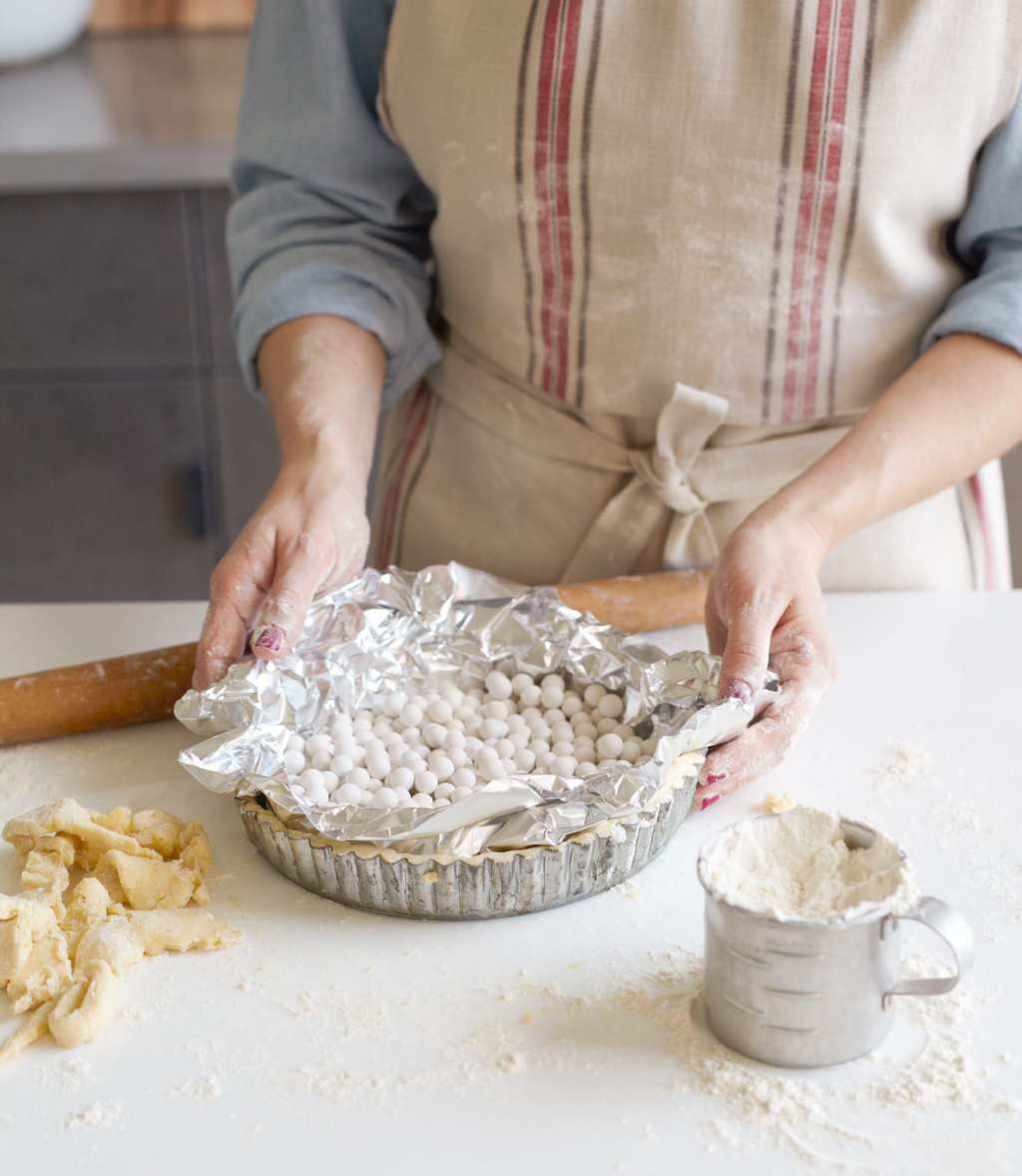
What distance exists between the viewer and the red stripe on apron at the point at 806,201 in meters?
0.98

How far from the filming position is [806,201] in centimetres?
103

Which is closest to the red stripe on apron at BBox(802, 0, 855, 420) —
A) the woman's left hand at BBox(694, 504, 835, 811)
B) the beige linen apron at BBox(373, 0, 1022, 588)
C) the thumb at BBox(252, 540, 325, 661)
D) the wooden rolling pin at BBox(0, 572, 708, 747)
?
the beige linen apron at BBox(373, 0, 1022, 588)

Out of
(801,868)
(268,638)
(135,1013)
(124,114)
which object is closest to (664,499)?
(268,638)

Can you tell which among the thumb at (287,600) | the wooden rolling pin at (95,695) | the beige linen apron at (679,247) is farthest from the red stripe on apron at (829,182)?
the wooden rolling pin at (95,695)

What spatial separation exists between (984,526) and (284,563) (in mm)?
633

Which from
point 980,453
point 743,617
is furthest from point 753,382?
point 743,617

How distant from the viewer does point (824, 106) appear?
0.99 m

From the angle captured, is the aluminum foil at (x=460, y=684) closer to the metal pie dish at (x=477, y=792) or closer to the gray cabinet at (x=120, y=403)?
the metal pie dish at (x=477, y=792)

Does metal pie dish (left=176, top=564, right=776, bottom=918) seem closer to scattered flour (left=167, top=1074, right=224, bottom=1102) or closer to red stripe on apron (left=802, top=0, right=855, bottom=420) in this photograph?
scattered flour (left=167, top=1074, right=224, bottom=1102)

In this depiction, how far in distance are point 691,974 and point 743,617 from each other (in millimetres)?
245

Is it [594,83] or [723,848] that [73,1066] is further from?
[594,83]

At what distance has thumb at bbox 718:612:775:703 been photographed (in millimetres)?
843

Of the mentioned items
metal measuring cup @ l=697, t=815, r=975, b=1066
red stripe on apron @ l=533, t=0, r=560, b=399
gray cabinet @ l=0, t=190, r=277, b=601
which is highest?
red stripe on apron @ l=533, t=0, r=560, b=399

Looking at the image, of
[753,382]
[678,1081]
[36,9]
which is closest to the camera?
[678,1081]
